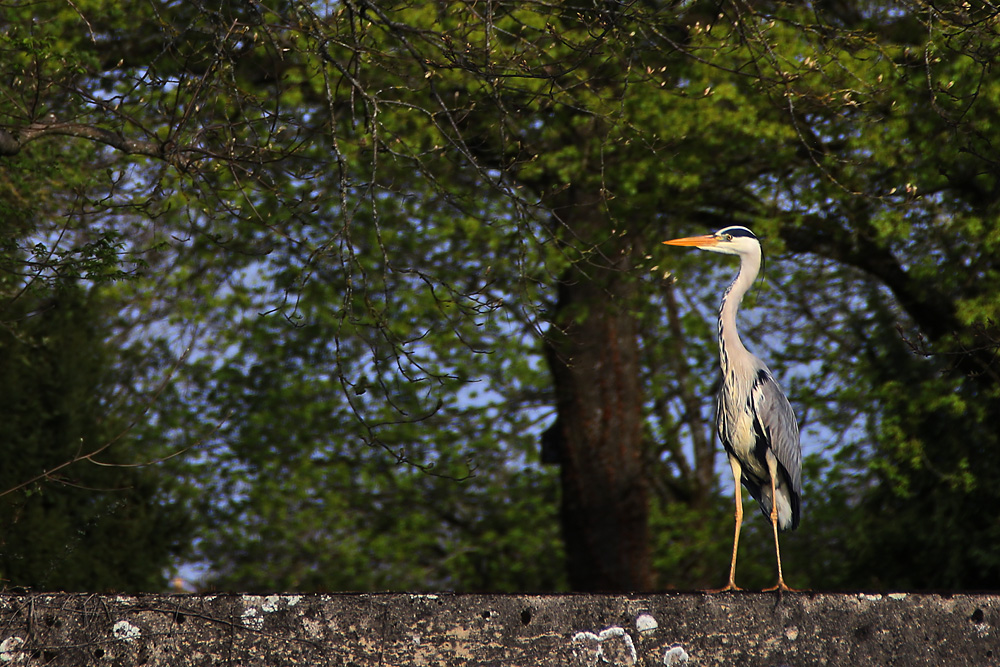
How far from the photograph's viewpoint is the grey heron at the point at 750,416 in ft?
16.1

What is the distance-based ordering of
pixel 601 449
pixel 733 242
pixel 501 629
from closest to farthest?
pixel 501 629, pixel 733 242, pixel 601 449

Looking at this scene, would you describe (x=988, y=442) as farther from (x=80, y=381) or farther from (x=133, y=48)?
(x=133, y=48)

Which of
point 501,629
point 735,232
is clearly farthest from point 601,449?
point 501,629

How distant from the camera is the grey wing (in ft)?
16.0

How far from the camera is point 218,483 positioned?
524 inches

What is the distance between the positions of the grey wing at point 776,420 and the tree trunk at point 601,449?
515 centimetres

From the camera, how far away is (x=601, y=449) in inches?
408

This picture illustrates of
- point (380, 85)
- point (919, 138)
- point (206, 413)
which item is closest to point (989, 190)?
point (919, 138)

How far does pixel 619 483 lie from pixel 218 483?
582cm

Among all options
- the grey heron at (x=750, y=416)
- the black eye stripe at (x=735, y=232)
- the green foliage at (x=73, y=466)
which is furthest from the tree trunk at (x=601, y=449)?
the grey heron at (x=750, y=416)

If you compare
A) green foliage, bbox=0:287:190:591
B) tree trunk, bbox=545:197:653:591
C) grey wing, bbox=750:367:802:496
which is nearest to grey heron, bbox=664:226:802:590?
grey wing, bbox=750:367:802:496

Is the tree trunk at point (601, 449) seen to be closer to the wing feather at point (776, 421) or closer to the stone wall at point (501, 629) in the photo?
the wing feather at point (776, 421)

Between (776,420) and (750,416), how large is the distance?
127mm

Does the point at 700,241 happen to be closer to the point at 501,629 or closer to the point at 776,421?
the point at 776,421
